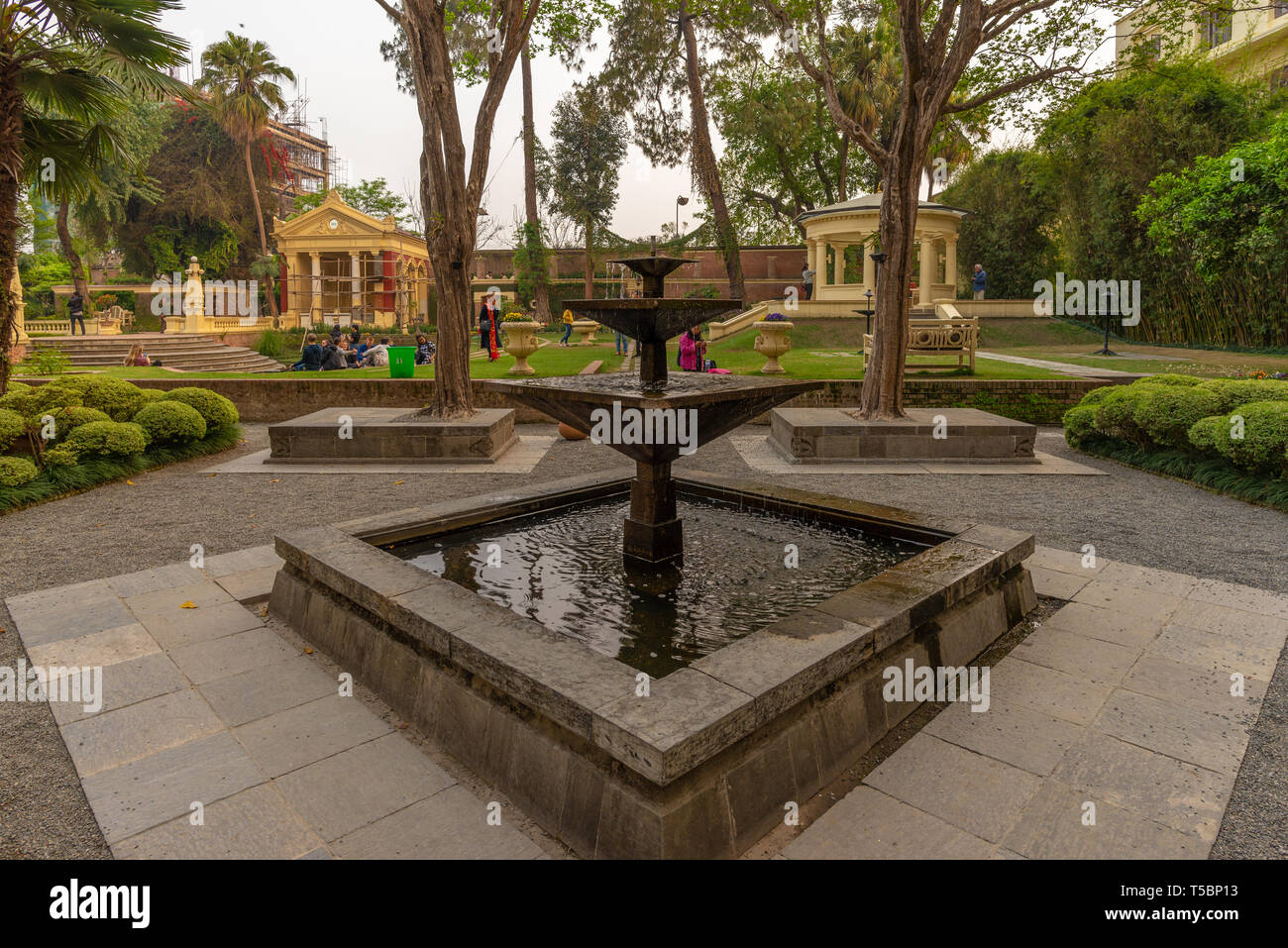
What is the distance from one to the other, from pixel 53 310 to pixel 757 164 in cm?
3971

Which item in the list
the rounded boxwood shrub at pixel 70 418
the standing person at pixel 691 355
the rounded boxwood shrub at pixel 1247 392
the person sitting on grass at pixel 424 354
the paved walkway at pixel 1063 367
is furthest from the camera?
the person sitting on grass at pixel 424 354

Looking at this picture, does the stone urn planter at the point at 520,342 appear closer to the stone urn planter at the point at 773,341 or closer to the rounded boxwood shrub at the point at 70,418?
the stone urn planter at the point at 773,341

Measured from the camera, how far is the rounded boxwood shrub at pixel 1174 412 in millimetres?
9234

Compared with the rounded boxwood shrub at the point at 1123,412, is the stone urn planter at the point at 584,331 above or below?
above

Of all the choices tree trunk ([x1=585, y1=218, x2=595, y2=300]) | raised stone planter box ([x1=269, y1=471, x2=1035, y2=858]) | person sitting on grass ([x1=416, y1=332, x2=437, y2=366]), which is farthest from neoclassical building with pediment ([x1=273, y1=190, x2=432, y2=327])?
raised stone planter box ([x1=269, y1=471, x2=1035, y2=858])

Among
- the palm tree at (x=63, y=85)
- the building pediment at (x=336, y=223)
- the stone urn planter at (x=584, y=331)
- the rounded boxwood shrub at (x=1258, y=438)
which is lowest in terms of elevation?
the rounded boxwood shrub at (x=1258, y=438)

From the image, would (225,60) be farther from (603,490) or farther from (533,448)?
(603,490)

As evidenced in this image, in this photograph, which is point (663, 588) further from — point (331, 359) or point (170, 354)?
point (170, 354)

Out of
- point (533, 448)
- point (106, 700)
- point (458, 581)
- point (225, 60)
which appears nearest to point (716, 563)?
point (458, 581)

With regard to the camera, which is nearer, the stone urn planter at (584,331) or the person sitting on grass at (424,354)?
the person sitting on grass at (424,354)

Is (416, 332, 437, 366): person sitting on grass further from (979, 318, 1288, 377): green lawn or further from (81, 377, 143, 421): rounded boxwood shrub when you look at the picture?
(979, 318, 1288, 377): green lawn

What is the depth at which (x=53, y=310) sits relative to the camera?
137ft

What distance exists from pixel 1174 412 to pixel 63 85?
15.1 metres

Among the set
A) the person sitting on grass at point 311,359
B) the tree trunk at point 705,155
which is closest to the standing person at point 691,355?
the person sitting on grass at point 311,359
